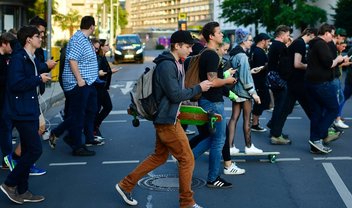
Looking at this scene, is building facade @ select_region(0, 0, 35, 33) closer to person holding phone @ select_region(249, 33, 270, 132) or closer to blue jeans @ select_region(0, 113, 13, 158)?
person holding phone @ select_region(249, 33, 270, 132)

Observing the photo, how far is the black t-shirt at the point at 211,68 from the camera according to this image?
20.6 ft

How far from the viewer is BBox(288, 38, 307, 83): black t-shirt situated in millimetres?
9344

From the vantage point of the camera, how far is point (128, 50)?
37906 mm

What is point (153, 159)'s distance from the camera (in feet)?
20.0

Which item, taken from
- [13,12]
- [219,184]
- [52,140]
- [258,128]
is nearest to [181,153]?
[219,184]

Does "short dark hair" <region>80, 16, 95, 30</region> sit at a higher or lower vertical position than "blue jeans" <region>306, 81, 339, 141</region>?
higher

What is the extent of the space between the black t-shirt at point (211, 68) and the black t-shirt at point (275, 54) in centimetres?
332

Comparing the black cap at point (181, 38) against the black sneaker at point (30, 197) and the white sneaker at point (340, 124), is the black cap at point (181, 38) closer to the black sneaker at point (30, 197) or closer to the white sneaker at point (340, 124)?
the black sneaker at point (30, 197)

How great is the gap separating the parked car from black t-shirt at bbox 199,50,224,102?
31.4 m

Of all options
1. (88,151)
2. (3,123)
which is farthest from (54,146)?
(3,123)

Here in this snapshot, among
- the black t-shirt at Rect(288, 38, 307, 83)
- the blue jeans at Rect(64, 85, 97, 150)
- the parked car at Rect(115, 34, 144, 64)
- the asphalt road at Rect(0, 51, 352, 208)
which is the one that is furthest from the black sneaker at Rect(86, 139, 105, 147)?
the parked car at Rect(115, 34, 144, 64)

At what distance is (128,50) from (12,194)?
3197 centimetres

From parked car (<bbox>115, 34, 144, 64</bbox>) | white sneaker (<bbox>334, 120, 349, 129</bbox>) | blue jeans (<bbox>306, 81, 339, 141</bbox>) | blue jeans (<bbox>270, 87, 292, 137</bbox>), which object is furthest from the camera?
parked car (<bbox>115, 34, 144, 64</bbox>)

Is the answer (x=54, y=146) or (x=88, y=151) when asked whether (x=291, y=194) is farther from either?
(x=54, y=146)
